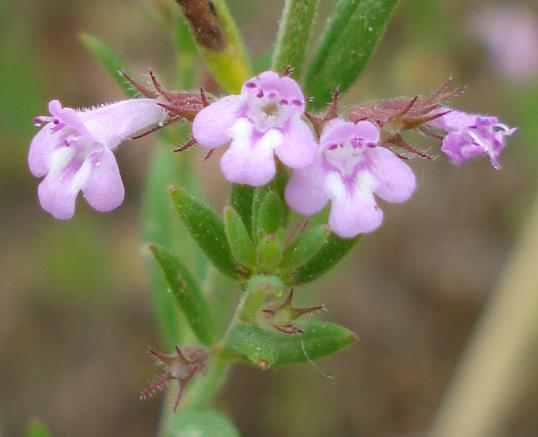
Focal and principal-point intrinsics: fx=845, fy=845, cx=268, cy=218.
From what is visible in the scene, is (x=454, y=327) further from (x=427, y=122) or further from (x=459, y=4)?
(x=427, y=122)

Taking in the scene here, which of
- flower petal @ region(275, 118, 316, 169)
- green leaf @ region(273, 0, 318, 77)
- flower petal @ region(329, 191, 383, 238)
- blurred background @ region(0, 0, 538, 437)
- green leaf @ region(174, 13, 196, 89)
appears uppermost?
green leaf @ region(273, 0, 318, 77)

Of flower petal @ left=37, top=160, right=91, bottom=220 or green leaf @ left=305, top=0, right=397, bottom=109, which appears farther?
green leaf @ left=305, top=0, right=397, bottom=109

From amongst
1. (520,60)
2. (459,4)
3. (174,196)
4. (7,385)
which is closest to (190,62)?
(174,196)

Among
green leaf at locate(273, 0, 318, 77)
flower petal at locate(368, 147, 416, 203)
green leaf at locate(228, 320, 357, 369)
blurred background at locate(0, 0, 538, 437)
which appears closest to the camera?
flower petal at locate(368, 147, 416, 203)

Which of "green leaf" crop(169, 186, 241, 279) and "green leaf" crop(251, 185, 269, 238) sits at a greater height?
"green leaf" crop(251, 185, 269, 238)

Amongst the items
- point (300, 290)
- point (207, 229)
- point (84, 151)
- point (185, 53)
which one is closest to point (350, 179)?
point (207, 229)

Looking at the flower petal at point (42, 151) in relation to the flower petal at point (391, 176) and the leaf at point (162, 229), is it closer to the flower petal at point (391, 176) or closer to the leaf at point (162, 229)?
the flower petal at point (391, 176)

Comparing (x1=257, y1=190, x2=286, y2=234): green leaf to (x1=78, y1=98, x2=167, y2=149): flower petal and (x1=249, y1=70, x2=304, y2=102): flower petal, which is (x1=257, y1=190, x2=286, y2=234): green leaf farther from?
(x1=78, y1=98, x2=167, y2=149): flower petal

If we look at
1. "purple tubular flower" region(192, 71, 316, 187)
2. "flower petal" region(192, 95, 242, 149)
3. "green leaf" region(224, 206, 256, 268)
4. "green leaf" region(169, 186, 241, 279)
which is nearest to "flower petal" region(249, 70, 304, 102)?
"purple tubular flower" region(192, 71, 316, 187)
